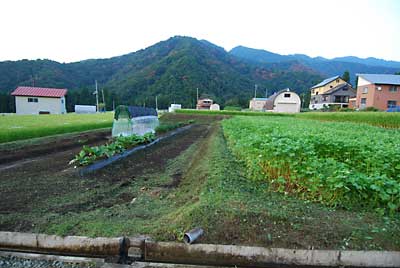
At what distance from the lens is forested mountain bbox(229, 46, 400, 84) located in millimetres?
108750

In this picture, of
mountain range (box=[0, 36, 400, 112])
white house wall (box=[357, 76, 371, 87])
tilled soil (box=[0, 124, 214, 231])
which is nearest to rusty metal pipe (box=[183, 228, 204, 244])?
tilled soil (box=[0, 124, 214, 231])

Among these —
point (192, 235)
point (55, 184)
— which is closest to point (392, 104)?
point (192, 235)

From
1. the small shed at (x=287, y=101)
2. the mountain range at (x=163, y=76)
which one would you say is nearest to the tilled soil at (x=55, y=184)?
the small shed at (x=287, y=101)

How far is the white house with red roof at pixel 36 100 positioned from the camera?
34.6 meters

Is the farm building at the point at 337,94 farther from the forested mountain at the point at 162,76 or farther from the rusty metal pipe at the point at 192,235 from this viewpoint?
the rusty metal pipe at the point at 192,235

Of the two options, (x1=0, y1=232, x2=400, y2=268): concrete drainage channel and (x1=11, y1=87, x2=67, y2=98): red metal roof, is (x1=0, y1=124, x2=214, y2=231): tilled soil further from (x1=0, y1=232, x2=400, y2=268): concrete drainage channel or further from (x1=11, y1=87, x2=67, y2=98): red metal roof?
(x1=11, y1=87, x2=67, y2=98): red metal roof

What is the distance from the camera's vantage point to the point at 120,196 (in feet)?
14.2

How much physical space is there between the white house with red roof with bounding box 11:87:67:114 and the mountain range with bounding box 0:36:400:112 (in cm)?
1516

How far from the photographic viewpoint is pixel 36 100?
35125mm

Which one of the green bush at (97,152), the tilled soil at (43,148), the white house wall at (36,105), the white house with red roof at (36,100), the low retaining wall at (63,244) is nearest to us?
the low retaining wall at (63,244)

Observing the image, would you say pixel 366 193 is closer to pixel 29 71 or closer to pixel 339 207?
pixel 339 207

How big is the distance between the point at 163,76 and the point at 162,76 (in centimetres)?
34

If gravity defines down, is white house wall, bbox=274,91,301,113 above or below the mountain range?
below

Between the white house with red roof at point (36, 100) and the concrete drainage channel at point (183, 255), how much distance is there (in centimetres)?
3981
